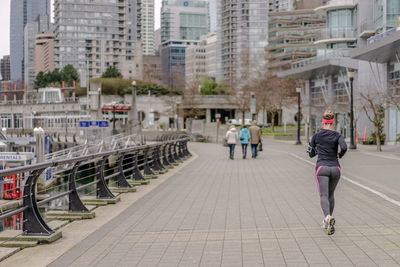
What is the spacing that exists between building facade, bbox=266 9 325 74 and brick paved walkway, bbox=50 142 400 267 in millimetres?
108916

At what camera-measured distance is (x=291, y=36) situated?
124 meters

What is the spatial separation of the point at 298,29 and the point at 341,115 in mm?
73268

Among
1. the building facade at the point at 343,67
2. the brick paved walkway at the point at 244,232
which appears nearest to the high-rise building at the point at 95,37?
the building facade at the point at 343,67

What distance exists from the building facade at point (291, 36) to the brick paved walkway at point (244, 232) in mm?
108916

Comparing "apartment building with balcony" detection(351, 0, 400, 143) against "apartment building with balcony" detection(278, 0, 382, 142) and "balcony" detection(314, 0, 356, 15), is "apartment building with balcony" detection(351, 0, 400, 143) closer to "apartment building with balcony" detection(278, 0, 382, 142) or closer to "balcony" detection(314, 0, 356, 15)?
"apartment building with balcony" detection(278, 0, 382, 142)

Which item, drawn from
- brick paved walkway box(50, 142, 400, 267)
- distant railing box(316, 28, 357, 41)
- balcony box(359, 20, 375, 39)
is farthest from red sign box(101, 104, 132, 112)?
brick paved walkway box(50, 142, 400, 267)

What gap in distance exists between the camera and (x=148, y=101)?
316 ft

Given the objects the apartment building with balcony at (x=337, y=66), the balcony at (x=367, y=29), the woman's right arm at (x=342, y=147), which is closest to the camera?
the woman's right arm at (x=342, y=147)

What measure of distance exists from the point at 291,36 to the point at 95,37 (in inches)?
2042

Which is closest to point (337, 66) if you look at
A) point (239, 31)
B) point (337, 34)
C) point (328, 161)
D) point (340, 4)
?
point (337, 34)

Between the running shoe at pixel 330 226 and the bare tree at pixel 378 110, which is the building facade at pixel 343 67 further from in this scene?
the running shoe at pixel 330 226

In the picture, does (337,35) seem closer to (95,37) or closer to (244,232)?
(244,232)

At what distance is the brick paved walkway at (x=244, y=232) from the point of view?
6.27m

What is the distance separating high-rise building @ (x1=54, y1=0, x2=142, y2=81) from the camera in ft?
472
